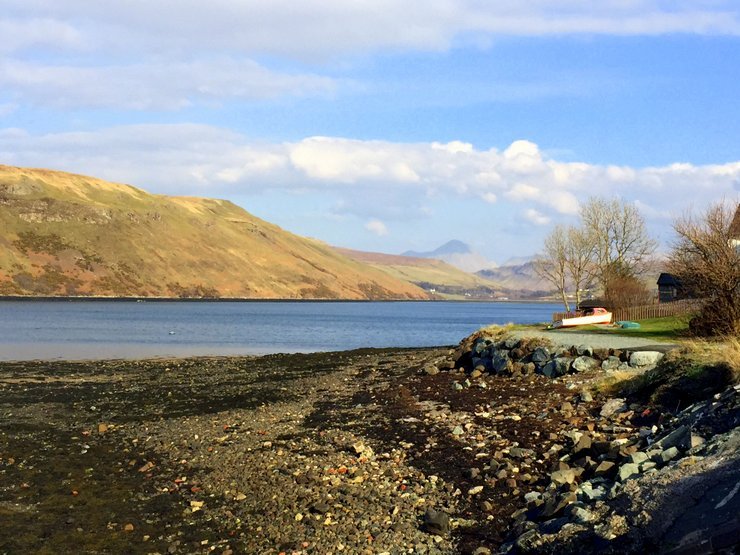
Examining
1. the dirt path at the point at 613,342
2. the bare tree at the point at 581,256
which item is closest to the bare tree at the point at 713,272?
the dirt path at the point at 613,342

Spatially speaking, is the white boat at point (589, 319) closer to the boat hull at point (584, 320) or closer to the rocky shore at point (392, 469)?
the boat hull at point (584, 320)

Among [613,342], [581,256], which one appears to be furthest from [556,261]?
[613,342]

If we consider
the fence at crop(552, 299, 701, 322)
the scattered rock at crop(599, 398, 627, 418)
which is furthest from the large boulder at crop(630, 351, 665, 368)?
the fence at crop(552, 299, 701, 322)

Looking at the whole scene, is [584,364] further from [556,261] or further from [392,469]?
[556,261]

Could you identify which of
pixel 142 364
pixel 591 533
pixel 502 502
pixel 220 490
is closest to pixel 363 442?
pixel 220 490

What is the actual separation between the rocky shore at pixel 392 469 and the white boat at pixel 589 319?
20233mm

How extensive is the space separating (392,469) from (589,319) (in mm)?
35102

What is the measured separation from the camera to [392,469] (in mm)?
14531

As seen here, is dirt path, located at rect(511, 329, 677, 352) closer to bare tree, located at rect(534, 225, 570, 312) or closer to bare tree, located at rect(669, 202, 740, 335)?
bare tree, located at rect(669, 202, 740, 335)

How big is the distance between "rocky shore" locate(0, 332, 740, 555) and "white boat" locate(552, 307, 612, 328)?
20233mm

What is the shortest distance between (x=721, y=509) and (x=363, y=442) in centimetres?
1018

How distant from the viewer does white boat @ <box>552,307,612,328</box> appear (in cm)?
4541

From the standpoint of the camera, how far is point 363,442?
17312 millimetres

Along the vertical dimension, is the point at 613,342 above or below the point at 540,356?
above
